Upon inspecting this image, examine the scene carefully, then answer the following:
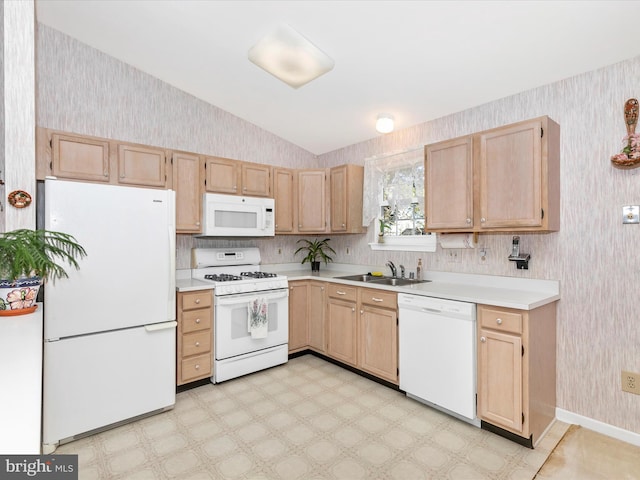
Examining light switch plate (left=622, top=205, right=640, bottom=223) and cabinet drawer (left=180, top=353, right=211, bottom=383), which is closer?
light switch plate (left=622, top=205, right=640, bottom=223)

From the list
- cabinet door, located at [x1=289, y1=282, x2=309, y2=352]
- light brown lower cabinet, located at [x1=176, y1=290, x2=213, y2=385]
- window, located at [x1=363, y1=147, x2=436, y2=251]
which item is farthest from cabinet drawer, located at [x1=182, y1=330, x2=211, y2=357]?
window, located at [x1=363, y1=147, x2=436, y2=251]

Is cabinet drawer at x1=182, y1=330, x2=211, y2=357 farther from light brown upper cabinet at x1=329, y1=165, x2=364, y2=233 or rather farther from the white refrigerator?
light brown upper cabinet at x1=329, y1=165, x2=364, y2=233

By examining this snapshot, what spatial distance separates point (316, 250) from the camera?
4.42 metres

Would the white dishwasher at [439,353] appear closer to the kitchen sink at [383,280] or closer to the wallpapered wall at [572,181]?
the kitchen sink at [383,280]

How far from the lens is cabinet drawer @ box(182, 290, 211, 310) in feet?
A: 9.75

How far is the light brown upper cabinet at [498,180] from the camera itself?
2342mm

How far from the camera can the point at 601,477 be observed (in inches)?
75.9

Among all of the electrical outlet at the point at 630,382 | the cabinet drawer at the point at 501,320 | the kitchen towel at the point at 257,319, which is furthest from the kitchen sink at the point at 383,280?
the electrical outlet at the point at 630,382

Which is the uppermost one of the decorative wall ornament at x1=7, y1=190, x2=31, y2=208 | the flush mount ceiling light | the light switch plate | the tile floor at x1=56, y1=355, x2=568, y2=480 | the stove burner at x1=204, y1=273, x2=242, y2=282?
the flush mount ceiling light

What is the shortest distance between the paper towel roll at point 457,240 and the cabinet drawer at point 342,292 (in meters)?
0.95

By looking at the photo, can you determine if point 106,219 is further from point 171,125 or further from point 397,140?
point 397,140

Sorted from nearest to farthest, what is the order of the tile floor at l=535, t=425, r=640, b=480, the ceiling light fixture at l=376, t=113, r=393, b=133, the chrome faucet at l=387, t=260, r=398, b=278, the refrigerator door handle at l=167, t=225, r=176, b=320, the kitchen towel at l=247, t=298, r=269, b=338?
the tile floor at l=535, t=425, r=640, b=480
the refrigerator door handle at l=167, t=225, r=176, b=320
the kitchen towel at l=247, t=298, r=269, b=338
the ceiling light fixture at l=376, t=113, r=393, b=133
the chrome faucet at l=387, t=260, r=398, b=278

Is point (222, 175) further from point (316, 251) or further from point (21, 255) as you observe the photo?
point (21, 255)

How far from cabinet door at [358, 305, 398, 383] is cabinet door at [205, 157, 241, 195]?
1.81 meters
